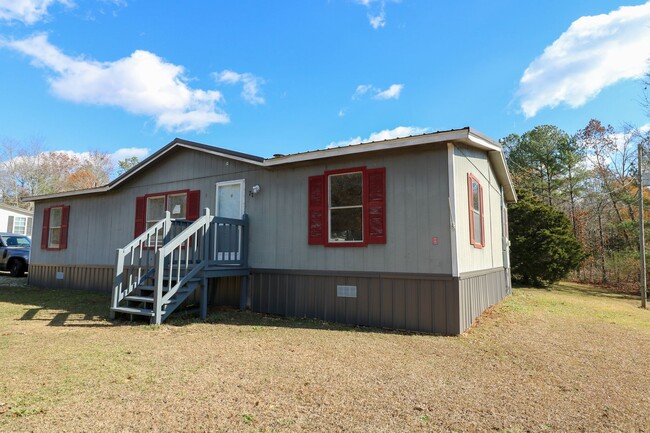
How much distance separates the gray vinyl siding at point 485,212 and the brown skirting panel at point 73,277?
8.49m

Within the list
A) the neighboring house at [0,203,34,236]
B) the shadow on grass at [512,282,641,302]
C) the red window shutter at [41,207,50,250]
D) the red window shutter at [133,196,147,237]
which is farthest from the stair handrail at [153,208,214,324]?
the neighboring house at [0,203,34,236]

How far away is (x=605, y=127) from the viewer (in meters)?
21.7

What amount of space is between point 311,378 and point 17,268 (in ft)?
51.8

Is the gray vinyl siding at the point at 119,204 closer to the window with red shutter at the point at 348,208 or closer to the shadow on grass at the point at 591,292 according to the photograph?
the window with red shutter at the point at 348,208

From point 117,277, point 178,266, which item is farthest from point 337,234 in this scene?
point 117,277

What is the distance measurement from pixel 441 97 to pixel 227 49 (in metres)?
7.45

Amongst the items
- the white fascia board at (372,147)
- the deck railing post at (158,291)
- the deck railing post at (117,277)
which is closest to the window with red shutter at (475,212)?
the white fascia board at (372,147)

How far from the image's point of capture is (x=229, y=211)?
8.17 metres

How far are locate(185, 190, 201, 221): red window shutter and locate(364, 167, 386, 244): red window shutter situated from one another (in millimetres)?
4319

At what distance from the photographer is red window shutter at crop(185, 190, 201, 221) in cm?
854

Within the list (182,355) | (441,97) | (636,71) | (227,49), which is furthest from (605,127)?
(182,355)

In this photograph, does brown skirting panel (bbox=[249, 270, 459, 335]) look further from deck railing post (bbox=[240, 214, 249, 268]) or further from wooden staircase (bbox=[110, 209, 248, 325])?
wooden staircase (bbox=[110, 209, 248, 325])

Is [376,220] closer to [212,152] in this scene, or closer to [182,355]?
[182,355]

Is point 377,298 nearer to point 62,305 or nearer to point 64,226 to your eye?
point 62,305
